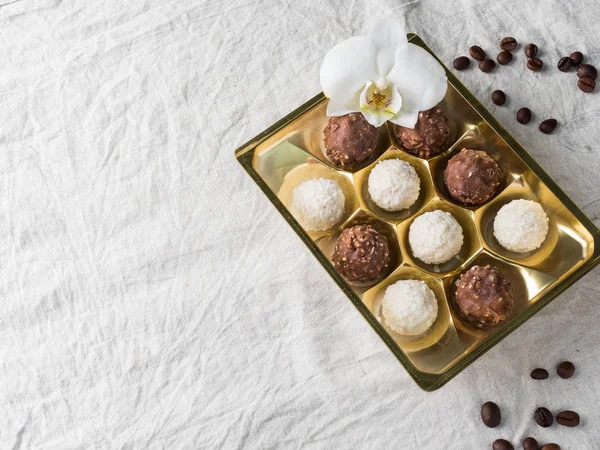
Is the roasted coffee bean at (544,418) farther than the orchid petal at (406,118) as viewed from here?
Yes

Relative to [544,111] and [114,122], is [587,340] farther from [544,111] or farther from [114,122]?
[114,122]

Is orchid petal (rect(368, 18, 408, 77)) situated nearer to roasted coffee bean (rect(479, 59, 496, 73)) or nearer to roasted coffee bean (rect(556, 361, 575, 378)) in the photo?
roasted coffee bean (rect(479, 59, 496, 73))

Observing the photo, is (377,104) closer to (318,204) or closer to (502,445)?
(318,204)

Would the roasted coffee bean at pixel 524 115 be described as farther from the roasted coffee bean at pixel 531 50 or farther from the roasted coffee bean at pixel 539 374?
the roasted coffee bean at pixel 539 374

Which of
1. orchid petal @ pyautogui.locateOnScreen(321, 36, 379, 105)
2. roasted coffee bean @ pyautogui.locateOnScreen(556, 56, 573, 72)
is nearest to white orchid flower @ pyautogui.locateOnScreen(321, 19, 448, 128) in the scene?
orchid petal @ pyautogui.locateOnScreen(321, 36, 379, 105)

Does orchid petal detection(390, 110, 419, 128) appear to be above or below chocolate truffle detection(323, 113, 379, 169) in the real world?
below

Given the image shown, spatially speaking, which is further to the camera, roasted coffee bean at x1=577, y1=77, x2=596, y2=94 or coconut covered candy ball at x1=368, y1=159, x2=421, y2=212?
roasted coffee bean at x1=577, y1=77, x2=596, y2=94

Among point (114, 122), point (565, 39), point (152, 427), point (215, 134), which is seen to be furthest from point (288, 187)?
point (565, 39)

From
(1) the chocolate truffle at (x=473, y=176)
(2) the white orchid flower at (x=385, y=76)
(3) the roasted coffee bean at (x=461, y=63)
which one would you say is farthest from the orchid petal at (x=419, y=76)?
(3) the roasted coffee bean at (x=461, y=63)
